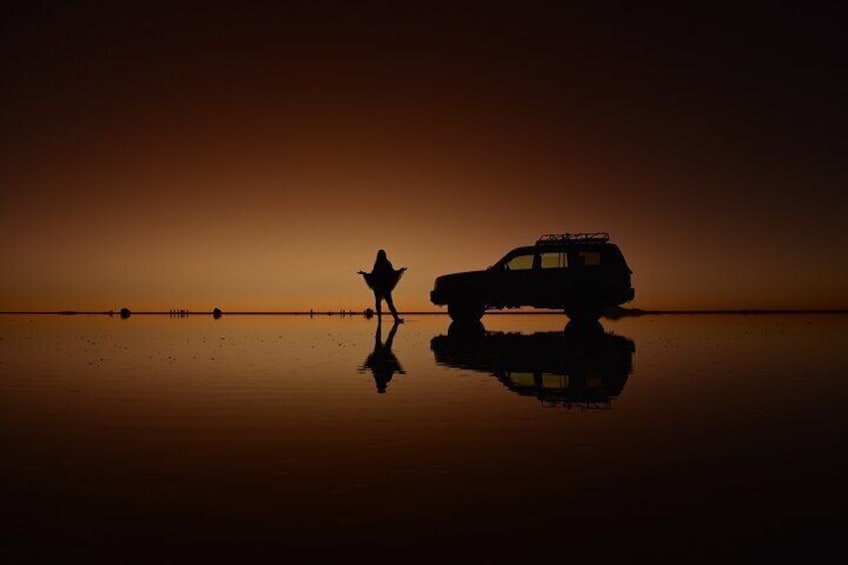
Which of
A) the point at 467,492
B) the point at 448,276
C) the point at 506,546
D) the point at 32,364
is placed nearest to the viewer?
the point at 506,546

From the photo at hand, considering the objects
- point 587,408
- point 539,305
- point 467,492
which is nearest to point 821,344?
point 539,305

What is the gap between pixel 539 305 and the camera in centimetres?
2795

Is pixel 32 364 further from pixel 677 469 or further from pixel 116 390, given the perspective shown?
pixel 677 469

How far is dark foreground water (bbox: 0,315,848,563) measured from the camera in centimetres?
404

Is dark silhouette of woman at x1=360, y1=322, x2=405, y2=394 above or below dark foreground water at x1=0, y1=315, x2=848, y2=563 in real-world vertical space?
above

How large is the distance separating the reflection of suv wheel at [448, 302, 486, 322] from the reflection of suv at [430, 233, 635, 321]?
1109 mm

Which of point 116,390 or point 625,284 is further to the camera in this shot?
point 625,284

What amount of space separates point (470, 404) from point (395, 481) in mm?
3843

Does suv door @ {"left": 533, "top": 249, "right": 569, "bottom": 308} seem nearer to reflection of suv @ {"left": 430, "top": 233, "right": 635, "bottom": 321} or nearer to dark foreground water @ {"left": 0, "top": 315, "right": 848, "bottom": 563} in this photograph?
reflection of suv @ {"left": 430, "top": 233, "right": 635, "bottom": 321}

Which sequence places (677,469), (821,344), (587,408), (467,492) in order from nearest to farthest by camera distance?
(467,492) → (677,469) → (587,408) → (821,344)

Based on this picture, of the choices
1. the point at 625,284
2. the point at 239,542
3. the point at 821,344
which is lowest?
the point at 239,542

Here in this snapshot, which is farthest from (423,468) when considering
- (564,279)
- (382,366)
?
(564,279)

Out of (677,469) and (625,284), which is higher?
(625,284)

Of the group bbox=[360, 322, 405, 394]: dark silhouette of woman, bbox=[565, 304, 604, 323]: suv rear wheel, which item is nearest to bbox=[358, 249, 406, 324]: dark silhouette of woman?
bbox=[565, 304, 604, 323]: suv rear wheel
